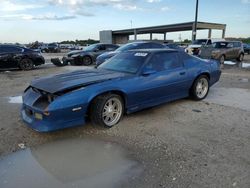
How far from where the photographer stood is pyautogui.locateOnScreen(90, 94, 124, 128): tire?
4.59 m

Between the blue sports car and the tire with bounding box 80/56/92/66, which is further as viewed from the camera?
the tire with bounding box 80/56/92/66

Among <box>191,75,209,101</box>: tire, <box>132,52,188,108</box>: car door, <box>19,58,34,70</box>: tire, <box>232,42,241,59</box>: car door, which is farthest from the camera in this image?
<box>232,42,241,59</box>: car door

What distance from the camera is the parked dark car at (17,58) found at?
45.9ft

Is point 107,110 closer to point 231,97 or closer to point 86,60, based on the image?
point 231,97

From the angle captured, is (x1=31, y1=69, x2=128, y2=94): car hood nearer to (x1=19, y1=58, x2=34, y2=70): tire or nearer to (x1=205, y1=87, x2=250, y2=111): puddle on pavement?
(x1=205, y1=87, x2=250, y2=111): puddle on pavement

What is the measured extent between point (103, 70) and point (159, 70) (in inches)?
47.8

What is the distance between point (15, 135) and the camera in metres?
4.59

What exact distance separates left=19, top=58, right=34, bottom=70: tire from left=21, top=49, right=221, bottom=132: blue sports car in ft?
32.8

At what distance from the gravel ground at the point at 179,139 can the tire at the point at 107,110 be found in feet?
0.54

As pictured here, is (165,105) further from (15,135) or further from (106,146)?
(15,135)

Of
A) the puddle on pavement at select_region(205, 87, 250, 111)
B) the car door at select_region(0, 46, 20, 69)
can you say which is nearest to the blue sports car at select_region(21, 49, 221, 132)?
the puddle on pavement at select_region(205, 87, 250, 111)

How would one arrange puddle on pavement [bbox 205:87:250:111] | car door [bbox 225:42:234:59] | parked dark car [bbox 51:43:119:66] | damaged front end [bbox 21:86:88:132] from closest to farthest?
damaged front end [bbox 21:86:88:132] → puddle on pavement [bbox 205:87:250:111] → parked dark car [bbox 51:43:119:66] → car door [bbox 225:42:234:59]

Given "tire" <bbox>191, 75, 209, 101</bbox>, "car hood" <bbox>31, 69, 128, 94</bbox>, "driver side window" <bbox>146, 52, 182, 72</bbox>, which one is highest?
"driver side window" <bbox>146, 52, 182, 72</bbox>

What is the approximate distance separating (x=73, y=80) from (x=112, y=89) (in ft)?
2.36
